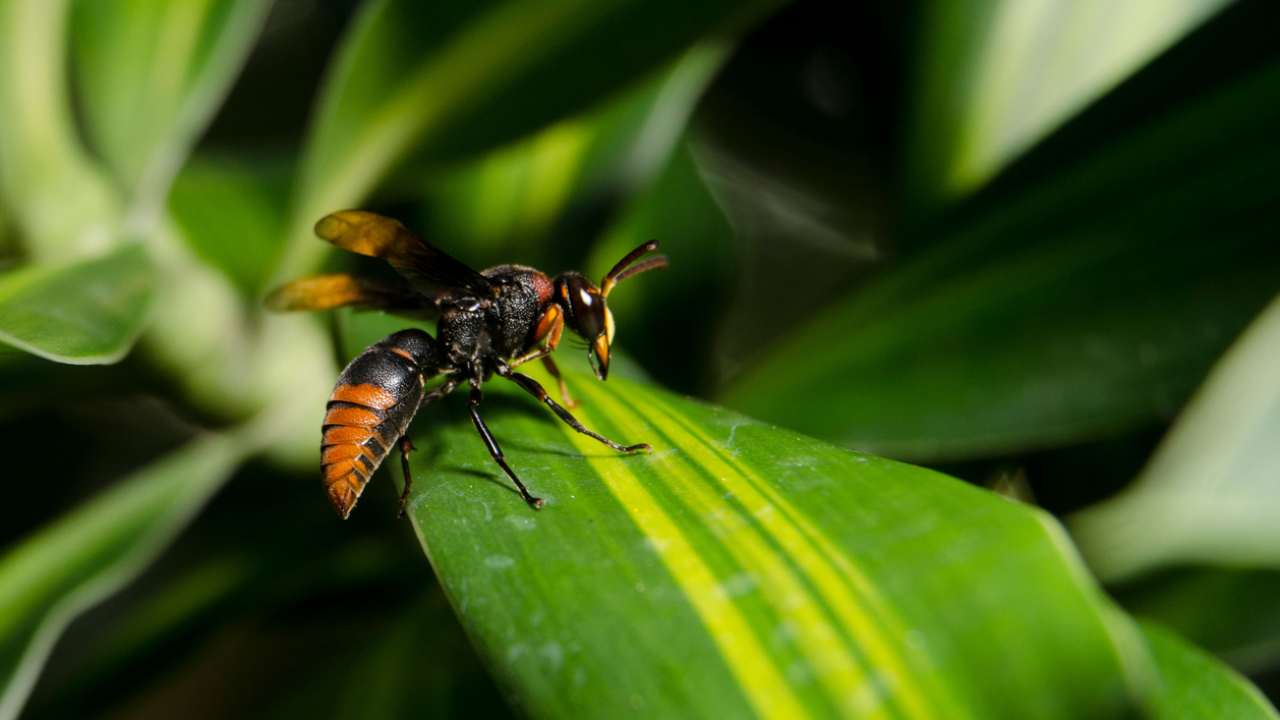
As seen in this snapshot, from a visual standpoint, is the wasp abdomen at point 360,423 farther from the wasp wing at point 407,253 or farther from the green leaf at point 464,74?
the green leaf at point 464,74

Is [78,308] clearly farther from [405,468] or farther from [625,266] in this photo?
[625,266]

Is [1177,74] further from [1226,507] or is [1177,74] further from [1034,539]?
[1034,539]

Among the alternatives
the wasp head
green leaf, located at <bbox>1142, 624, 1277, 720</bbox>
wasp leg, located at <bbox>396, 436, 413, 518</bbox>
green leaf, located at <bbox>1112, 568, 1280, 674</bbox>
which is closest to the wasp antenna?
the wasp head

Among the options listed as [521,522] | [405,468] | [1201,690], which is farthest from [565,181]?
[1201,690]

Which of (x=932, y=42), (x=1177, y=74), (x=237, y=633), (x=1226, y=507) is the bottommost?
(x=1226, y=507)

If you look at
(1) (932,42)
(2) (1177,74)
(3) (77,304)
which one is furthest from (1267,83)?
(3) (77,304)

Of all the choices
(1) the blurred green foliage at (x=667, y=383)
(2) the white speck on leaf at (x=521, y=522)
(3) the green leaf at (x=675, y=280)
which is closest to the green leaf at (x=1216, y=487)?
(1) the blurred green foliage at (x=667, y=383)
